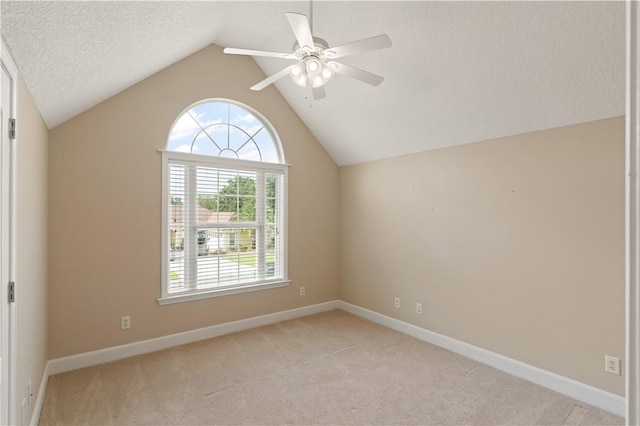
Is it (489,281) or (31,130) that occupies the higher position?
(31,130)

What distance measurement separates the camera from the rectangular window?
355 cm

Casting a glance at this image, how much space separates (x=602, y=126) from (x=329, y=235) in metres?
3.20

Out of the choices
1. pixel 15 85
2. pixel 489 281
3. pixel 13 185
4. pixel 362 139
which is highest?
pixel 362 139

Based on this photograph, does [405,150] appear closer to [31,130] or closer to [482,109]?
[482,109]

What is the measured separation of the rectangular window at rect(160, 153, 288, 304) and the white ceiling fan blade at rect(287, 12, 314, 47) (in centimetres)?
215

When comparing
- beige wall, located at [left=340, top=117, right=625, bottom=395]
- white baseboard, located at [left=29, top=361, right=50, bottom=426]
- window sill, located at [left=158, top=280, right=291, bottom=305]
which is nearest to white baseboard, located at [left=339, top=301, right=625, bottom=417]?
beige wall, located at [left=340, top=117, right=625, bottom=395]

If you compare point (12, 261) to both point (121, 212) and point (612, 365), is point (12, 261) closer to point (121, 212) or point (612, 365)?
point (121, 212)

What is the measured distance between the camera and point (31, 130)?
2.12 meters

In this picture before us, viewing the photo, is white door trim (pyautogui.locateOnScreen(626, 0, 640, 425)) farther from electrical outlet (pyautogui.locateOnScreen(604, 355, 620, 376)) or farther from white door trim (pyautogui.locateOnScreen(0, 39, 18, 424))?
electrical outlet (pyautogui.locateOnScreen(604, 355, 620, 376))

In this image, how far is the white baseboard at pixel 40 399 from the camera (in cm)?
215

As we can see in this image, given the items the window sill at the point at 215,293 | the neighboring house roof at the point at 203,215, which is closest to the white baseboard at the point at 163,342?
the window sill at the point at 215,293

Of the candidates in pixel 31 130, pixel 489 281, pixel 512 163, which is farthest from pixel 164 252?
pixel 512 163

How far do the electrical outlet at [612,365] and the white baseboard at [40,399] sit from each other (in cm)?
396

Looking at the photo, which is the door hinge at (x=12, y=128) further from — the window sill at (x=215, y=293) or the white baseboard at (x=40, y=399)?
the window sill at (x=215, y=293)
